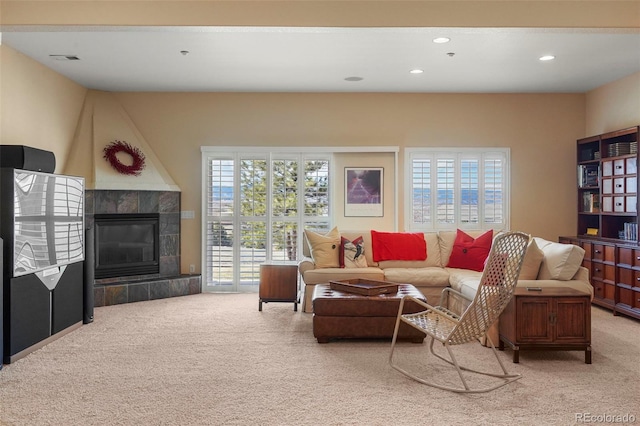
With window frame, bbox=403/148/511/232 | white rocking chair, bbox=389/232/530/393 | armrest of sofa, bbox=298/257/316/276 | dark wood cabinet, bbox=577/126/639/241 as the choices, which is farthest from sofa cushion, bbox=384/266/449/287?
dark wood cabinet, bbox=577/126/639/241

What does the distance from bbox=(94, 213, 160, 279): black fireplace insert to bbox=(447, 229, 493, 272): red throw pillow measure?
3.95m

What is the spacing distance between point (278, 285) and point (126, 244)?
7.53ft

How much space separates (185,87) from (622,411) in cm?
600

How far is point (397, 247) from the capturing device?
614cm

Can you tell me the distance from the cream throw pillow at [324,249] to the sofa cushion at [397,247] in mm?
512

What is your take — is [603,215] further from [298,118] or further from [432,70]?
[298,118]

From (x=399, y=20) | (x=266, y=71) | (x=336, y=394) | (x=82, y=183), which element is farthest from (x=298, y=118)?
(x=336, y=394)

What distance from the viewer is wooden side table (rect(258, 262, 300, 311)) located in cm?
577

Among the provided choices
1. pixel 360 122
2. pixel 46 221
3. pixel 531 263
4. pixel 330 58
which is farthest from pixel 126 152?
pixel 531 263

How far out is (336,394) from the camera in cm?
322

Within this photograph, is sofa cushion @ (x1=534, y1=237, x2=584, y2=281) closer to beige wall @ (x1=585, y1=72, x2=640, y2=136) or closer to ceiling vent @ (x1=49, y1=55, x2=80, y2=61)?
beige wall @ (x1=585, y1=72, x2=640, y2=136)

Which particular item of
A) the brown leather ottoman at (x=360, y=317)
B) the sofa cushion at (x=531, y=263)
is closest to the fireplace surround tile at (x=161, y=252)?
the brown leather ottoman at (x=360, y=317)

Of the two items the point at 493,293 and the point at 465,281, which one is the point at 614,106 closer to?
the point at 465,281

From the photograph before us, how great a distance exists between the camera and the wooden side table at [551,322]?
12.7ft
